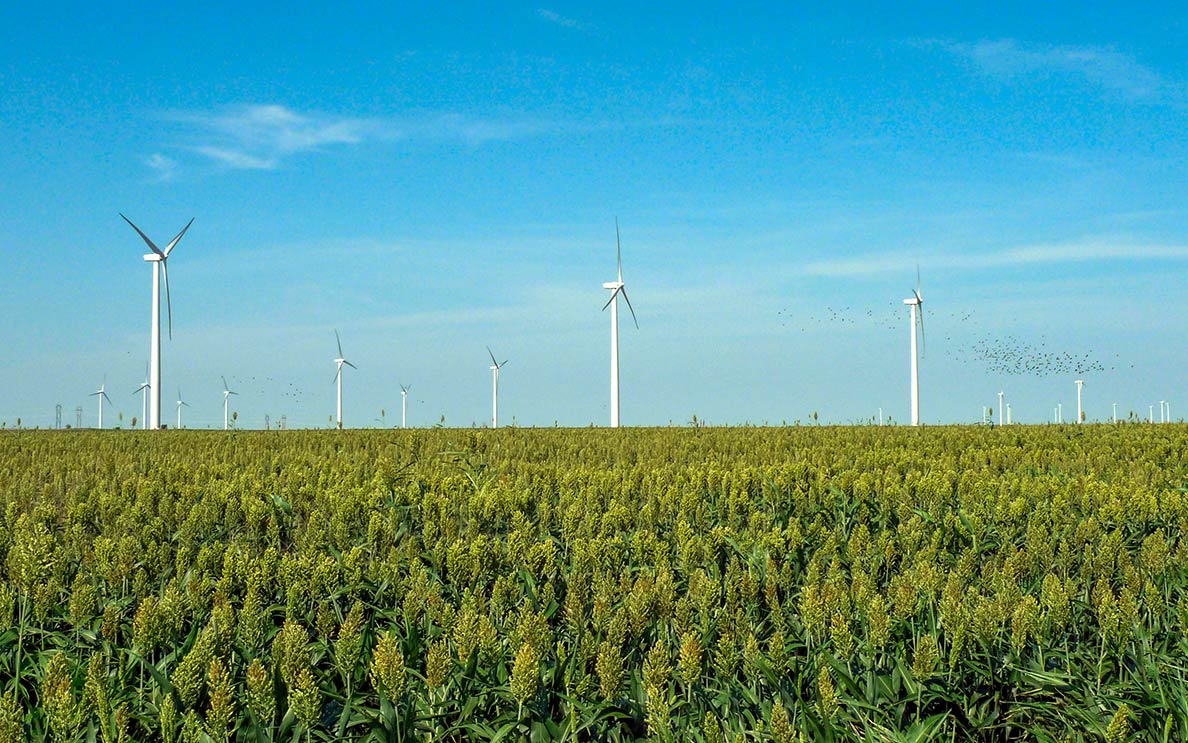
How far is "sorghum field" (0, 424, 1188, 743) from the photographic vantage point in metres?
4.56

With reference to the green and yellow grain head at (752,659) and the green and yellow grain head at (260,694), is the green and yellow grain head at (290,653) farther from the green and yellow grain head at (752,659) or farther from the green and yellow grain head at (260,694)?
the green and yellow grain head at (752,659)

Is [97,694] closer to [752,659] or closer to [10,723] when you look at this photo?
[10,723]

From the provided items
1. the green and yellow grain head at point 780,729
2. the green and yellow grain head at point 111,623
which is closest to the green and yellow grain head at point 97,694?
the green and yellow grain head at point 111,623

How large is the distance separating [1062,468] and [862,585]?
11094mm

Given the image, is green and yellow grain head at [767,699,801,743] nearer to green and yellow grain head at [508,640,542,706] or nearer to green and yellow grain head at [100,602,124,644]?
green and yellow grain head at [508,640,542,706]

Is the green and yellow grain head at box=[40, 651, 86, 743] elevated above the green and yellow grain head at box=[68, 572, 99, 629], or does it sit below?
below

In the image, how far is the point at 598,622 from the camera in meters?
5.32

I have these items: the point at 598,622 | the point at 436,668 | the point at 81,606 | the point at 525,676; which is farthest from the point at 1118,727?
the point at 81,606

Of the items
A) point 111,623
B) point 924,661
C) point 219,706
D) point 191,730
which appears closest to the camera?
point 191,730

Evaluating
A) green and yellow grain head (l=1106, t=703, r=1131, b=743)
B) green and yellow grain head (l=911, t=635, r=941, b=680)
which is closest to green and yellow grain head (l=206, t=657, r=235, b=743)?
green and yellow grain head (l=911, t=635, r=941, b=680)

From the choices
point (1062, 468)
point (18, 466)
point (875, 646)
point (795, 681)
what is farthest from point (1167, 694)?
point (18, 466)

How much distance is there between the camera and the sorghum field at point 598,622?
15.0ft

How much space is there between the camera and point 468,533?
29.5ft

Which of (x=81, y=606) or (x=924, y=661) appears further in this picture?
(x=81, y=606)
